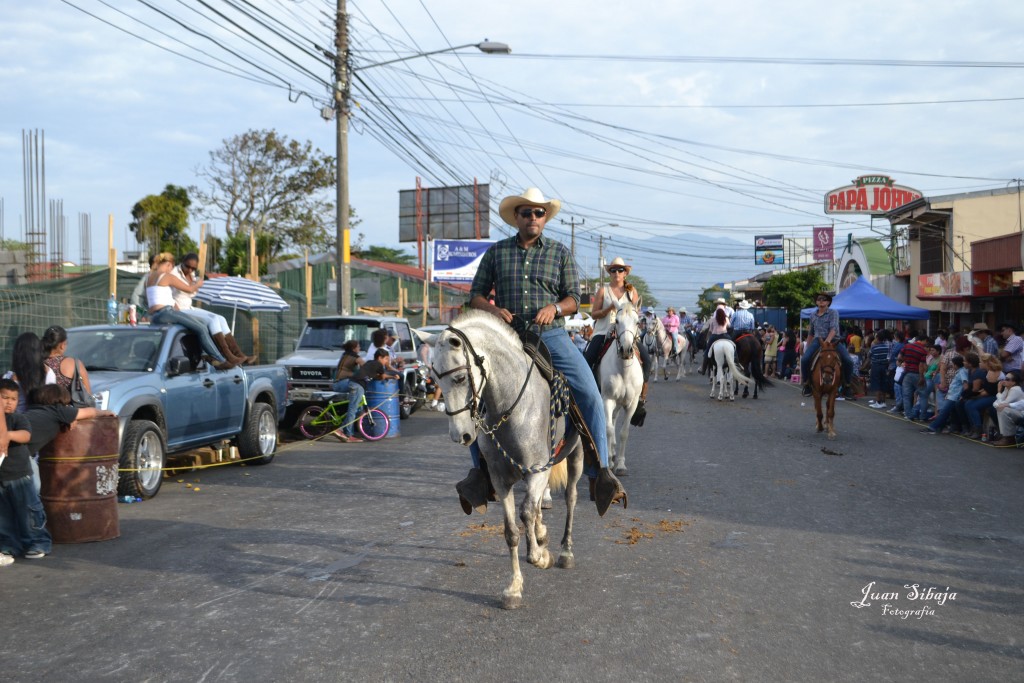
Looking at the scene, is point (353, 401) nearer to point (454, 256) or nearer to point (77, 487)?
point (77, 487)

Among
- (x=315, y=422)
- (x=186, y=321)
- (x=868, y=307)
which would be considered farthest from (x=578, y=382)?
(x=868, y=307)

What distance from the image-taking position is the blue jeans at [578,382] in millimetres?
6449

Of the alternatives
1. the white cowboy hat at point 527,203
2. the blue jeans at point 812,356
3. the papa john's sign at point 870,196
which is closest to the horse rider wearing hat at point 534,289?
Answer: the white cowboy hat at point 527,203

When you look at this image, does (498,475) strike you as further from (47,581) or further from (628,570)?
(47,581)

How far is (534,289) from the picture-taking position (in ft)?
20.7

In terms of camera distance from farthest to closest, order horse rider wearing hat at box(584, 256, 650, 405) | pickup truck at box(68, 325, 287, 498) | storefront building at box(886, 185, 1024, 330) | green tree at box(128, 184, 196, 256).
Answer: green tree at box(128, 184, 196, 256), storefront building at box(886, 185, 1024, 330), horse rider wearing hat at box(584, 256, 650, 405), pickup truck at box(68, 325, 287, 498)

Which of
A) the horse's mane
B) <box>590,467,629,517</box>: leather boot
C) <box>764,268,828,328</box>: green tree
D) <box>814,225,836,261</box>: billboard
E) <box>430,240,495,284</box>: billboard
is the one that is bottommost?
<box>590,467,629,517</box>: leather boot

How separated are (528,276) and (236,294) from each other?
10782 mm

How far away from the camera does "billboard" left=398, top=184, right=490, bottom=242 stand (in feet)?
173

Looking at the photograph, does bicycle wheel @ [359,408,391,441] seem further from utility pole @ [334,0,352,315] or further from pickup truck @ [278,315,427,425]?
utility pole @ [334,0,352,315]

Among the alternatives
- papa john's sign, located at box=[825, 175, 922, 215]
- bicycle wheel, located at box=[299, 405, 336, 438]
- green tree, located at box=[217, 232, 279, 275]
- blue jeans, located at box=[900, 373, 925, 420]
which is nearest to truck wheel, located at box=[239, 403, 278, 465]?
bicycle wheel, located at box=[299, 405, 336, 438]

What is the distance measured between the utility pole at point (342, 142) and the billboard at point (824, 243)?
47.8 metres

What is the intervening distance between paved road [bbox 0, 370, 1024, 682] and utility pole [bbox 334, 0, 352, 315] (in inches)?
405

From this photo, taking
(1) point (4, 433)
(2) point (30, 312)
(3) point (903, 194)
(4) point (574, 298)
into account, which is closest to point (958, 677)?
(4) point (574, 298)
